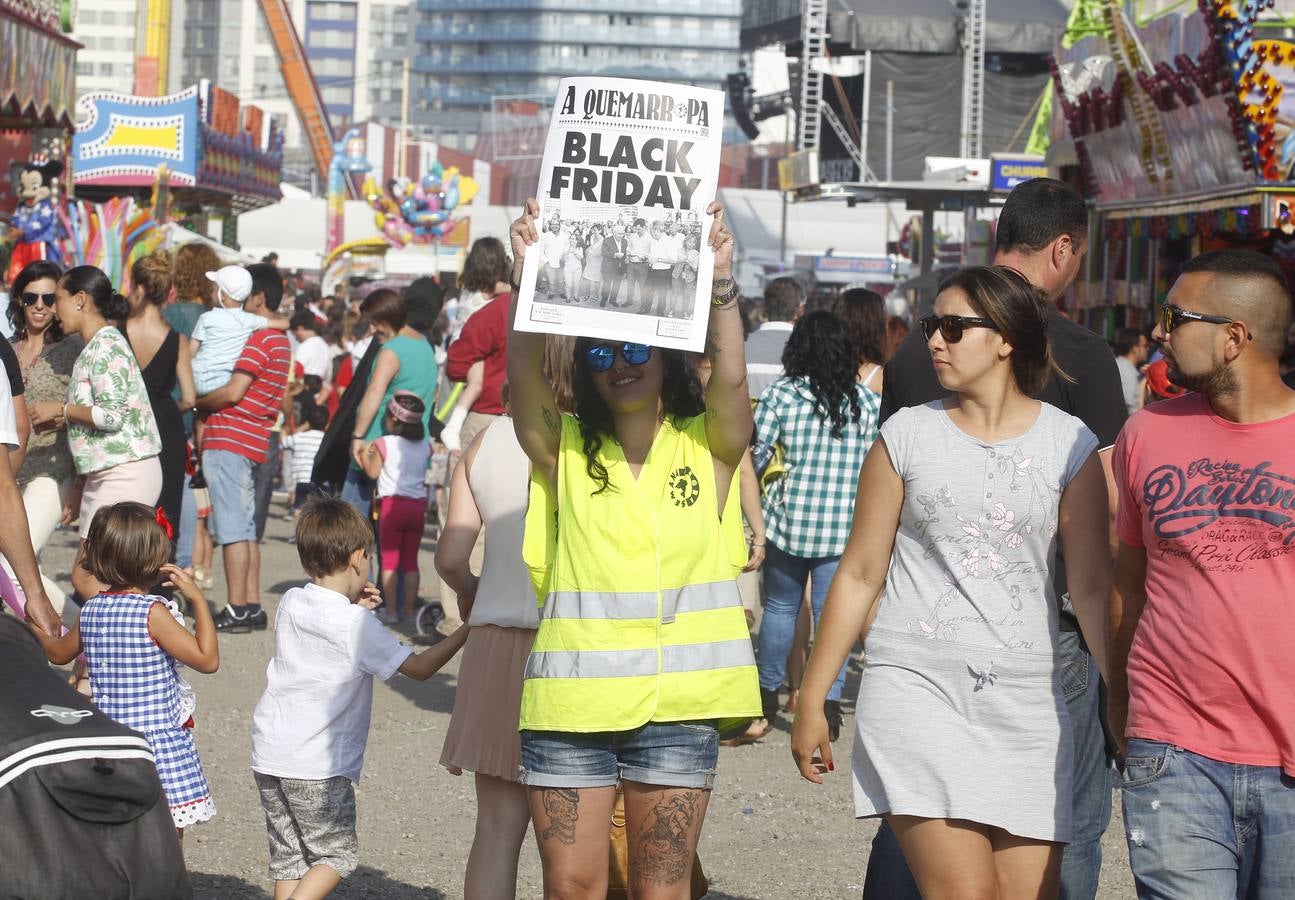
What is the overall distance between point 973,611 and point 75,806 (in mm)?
1737

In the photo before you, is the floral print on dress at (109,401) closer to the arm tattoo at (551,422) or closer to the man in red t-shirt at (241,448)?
the man in red t-shirt at (241,448)

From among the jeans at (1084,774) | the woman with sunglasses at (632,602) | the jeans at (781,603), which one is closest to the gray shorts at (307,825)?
the woman with sunglasses at (632,602)

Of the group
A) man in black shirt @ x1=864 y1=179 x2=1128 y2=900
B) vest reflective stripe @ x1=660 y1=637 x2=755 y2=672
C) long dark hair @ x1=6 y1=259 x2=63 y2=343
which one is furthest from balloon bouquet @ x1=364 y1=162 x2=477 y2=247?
vest reflective stripe @ x1=660 y1=637 x2=755 y2=672

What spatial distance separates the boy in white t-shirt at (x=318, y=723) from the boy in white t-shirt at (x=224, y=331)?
4.86 meters

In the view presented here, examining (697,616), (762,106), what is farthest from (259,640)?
(762,106)

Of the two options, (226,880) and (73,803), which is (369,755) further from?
(73,803)

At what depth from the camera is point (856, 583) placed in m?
3.65

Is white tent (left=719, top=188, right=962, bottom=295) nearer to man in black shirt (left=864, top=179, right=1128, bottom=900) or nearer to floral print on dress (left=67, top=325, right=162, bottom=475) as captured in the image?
floral print on dress (left=67, top=325, right=162, bottom=475)

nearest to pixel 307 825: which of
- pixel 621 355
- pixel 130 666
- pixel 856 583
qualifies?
pixel 130 666

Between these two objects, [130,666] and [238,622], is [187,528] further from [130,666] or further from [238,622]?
[130,666]

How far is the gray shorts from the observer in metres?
4.57

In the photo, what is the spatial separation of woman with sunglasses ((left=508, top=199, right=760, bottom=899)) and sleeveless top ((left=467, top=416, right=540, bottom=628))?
557 millimetres

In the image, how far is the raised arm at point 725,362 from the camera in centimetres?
371

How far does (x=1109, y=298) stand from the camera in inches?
680
